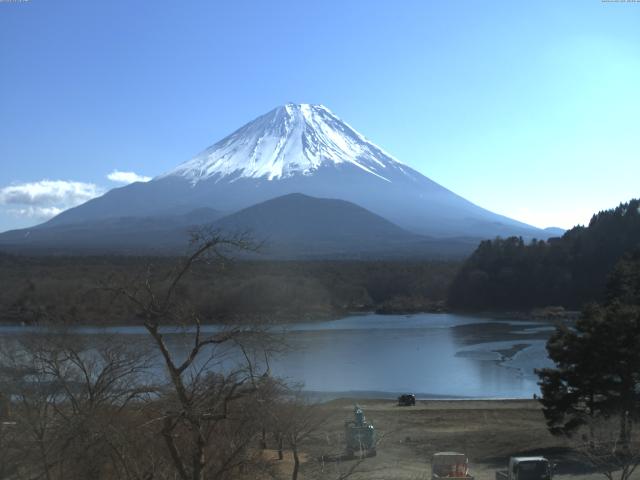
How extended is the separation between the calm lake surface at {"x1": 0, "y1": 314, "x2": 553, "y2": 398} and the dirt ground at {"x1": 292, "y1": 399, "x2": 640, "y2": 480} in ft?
6.18

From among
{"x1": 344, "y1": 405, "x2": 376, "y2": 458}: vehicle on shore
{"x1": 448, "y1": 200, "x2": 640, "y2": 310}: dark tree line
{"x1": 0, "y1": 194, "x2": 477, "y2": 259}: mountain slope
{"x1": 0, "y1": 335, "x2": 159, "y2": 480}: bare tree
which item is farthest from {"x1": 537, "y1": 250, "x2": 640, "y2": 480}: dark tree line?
{"x1": 0, "y1": 194, "x2": 477, "y2": 259}: mountain slope

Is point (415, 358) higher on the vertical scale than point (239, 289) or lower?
lower

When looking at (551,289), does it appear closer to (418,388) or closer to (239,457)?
(418,388)

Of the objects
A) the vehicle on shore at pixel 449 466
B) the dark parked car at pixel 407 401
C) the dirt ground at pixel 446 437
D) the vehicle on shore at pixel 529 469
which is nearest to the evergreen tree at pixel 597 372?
the dirt ground at pixel 446 437

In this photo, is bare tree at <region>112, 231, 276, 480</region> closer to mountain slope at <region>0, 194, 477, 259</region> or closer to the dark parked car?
the dark parked car

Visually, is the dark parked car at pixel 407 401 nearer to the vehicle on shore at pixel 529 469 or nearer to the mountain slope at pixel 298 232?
the vehicle on shore at pixel 529 469

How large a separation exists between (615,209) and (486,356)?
21927mm

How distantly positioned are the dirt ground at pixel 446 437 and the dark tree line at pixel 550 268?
25518 mm

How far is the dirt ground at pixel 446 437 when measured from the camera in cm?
987

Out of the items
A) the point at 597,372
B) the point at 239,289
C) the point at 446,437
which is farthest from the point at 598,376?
the point at 239,289

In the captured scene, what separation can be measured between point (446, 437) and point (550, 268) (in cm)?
3086

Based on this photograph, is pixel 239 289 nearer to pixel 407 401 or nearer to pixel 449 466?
pixel 407 401

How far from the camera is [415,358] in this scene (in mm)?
23844

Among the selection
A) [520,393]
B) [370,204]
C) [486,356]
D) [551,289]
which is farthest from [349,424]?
[370,204]
